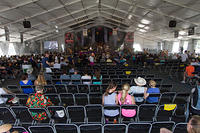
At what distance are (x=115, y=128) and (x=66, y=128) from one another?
0.87 m

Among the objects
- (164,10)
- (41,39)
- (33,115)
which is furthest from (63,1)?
(41,39)

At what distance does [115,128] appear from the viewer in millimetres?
2299

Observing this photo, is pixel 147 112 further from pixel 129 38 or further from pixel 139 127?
pixel 129 38

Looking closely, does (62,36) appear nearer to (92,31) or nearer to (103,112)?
(92,31)

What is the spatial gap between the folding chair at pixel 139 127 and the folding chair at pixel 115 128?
5.3 inches

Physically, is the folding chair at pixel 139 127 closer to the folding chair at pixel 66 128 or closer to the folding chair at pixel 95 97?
the folding chair at pixel 66 128

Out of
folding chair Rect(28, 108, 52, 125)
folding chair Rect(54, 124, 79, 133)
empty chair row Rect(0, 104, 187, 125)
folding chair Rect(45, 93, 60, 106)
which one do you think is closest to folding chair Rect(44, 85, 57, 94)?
folding chair Rect(45, 93, 60, 106)

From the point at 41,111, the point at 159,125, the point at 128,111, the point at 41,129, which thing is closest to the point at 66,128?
the point at 41,129

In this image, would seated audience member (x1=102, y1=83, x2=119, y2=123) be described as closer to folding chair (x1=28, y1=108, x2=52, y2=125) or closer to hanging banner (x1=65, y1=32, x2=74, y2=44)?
folding chair (x1=28, y1=108, x2=52, y2=125)

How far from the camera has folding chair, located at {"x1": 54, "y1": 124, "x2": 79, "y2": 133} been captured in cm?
227

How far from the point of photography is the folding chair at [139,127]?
2318 millimetres

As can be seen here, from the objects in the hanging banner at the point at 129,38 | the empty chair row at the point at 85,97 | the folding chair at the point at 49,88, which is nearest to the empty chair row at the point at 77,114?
the empty chair row at the point at 85,97

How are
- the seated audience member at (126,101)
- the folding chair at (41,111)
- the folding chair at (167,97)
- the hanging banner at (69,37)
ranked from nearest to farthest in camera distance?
Result: the folding chair at (41,111)
the seated audience member at (126,101)
the folding chair at (167,97)
the hanging banner at (69,37)

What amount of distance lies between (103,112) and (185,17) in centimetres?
1399
